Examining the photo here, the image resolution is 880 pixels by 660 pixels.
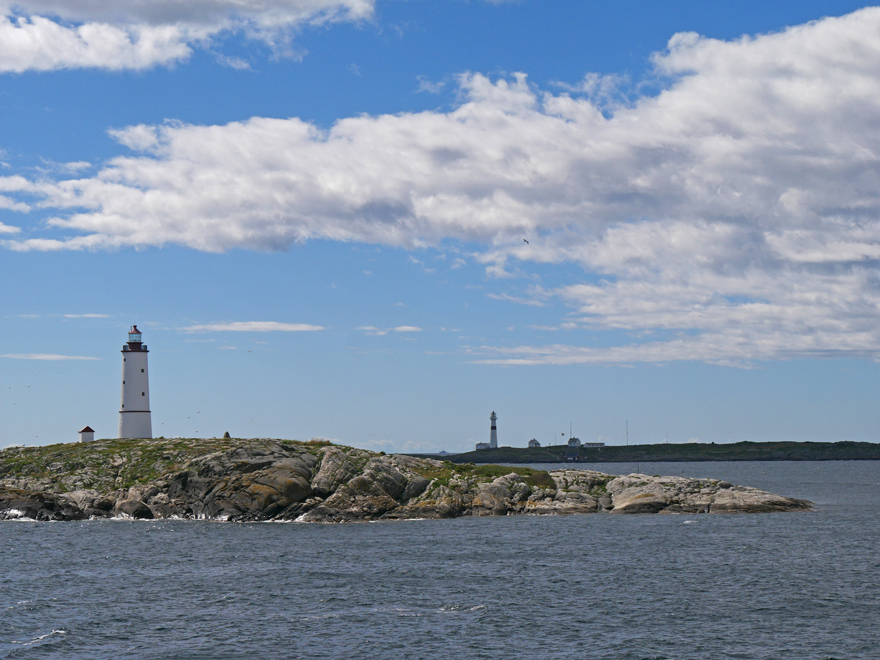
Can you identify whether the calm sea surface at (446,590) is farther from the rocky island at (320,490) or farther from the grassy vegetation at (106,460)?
the grassy vegetation at (106,460)

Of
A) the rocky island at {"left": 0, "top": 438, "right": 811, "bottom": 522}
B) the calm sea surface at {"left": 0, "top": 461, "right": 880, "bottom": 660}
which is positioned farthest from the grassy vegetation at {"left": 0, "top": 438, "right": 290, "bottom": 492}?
the calm sea surface at {"left": 0, "top": 461, "right": 880, "bottom": 660}

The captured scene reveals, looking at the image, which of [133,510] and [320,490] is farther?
[133,510]

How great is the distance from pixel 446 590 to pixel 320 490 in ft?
117

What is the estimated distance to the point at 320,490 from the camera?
81688mm

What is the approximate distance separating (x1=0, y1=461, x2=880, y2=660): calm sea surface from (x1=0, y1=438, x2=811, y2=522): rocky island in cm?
472

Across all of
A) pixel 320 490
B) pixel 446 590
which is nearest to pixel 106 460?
pixel 320 490

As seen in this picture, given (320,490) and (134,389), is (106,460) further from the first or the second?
(320,490)

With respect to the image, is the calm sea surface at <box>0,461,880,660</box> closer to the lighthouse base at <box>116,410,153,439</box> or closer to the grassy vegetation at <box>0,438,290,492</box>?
the grassy vegetation at <box>0,438,290,492</box>

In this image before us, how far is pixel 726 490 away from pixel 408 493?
109ft

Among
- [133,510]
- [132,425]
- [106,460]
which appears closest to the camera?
[133,510]

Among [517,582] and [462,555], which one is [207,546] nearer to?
[462,555]

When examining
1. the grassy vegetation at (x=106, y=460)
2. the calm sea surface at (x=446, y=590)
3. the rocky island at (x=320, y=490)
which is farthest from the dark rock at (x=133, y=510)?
the calm sea surface at (x=446, y=590)

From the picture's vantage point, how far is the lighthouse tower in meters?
105

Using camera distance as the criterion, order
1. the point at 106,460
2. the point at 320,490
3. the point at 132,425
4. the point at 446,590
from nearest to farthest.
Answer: the point at 446,590, the point at 320,490, the point at 106,460, the point at 132,425
